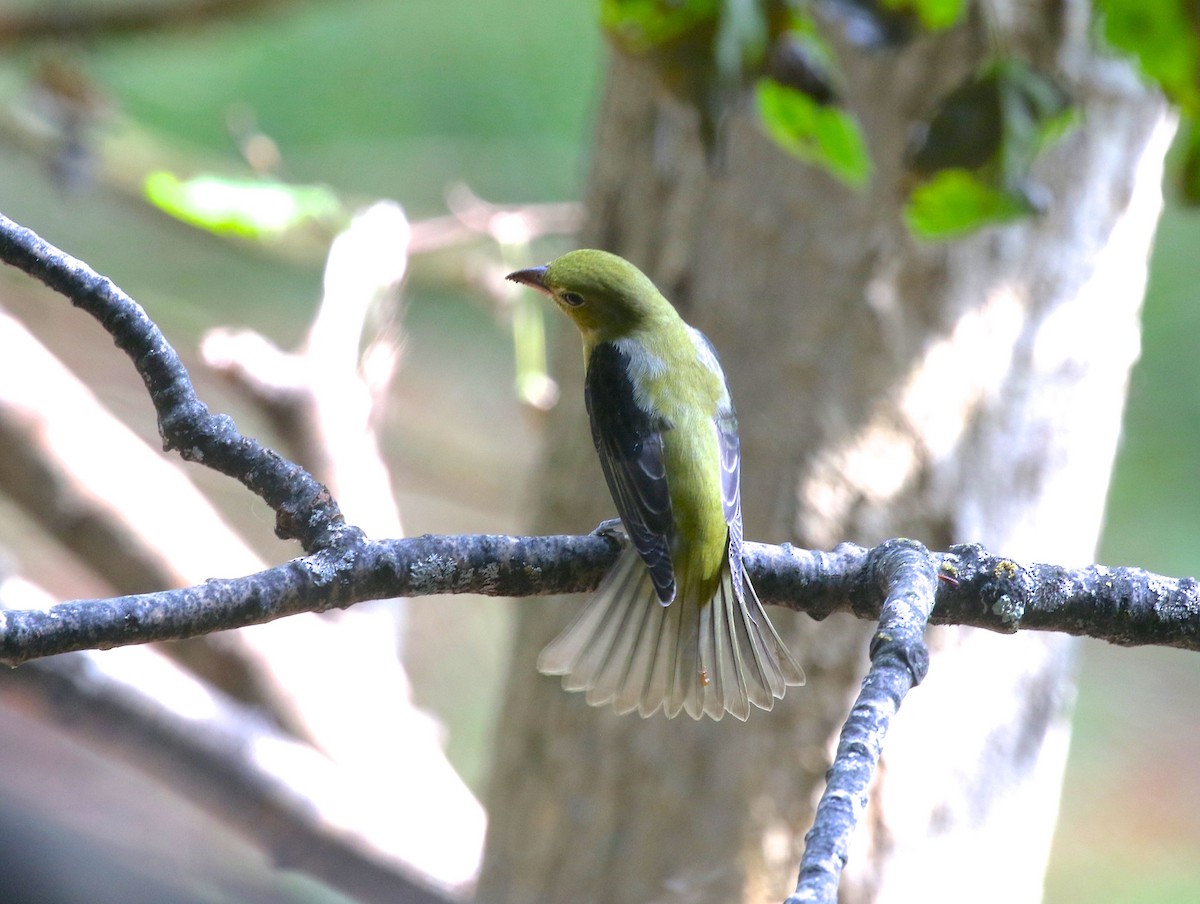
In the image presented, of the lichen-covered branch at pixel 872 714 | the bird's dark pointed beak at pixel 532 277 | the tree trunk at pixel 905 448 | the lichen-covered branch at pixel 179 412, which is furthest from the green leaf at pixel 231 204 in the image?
the lichen-covered branch at pixel 872 714

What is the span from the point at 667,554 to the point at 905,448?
46.9 inches

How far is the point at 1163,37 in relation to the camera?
152 cm

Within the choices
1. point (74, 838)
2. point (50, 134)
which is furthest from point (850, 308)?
point (50, 134)

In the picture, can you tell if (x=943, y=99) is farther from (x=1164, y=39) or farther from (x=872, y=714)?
(x=872, y=714)

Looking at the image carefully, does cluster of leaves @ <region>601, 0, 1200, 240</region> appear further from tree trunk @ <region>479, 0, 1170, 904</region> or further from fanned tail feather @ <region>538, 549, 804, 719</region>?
tree trunk @ <region>479, 0, 1170, 904</region>

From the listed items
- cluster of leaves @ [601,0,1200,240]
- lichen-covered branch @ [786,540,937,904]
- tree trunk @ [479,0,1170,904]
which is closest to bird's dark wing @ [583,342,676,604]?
lichen-covered branch @ [786,540,937,904]

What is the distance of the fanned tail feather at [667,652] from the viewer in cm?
190

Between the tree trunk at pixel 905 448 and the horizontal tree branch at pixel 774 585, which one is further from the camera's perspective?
the tree trunk at pixel 905 448

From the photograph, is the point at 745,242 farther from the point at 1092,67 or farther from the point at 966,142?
the point at 966,142

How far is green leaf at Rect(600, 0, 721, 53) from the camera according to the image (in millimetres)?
1660

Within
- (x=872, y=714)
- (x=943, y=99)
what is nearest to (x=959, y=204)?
(x=943, y=99)

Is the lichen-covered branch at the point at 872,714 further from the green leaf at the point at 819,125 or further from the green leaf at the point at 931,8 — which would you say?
the green leaf at the point at 931,8

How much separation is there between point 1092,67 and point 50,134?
357 cm

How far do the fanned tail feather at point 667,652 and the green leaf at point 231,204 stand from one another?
191 cm
